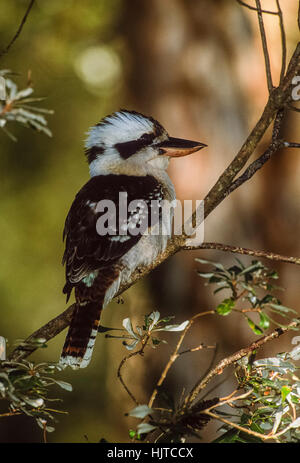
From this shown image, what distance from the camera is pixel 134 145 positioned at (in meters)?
2.48

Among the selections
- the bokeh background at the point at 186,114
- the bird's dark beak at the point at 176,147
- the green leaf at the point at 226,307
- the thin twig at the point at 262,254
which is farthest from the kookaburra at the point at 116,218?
the bokeh background at the point at 186,114

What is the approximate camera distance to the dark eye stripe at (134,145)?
97.7 inches

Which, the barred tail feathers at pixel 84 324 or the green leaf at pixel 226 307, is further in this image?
the barred tail feathers at pixel 84 324

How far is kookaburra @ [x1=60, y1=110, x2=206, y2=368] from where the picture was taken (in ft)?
6.56

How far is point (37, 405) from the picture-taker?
134cm

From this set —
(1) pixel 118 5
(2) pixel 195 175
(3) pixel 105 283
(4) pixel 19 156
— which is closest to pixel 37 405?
(3) pixel 105 283

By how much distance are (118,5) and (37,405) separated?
3.17 metres

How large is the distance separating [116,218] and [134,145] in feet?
1.54

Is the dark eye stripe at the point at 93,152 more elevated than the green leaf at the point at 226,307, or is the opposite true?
the dark eye stripe at the point at 93,152

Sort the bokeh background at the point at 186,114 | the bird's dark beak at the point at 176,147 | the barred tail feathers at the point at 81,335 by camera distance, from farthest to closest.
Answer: the bokeh background at the point at 186,114, the bird's dark beak at the point at 176,147, the barred tail feathers at the point at 81,335

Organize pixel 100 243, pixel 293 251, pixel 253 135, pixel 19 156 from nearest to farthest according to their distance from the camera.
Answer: pixel 253 135 → pixel 100 243 → pixel 293 251 → pixel 19 156

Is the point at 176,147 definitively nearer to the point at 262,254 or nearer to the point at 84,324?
the point at 84,324

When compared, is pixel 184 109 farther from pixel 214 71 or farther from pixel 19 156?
pixel 19 156

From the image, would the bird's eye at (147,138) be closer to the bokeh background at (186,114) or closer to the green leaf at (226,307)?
the bokeh background at (186,114)
